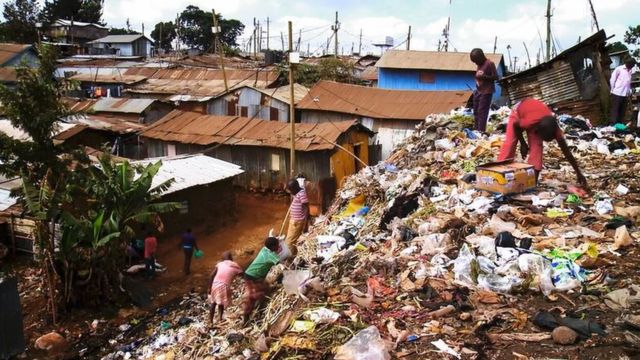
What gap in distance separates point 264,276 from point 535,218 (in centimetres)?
304

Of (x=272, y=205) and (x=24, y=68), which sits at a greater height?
(x=24, y=68)

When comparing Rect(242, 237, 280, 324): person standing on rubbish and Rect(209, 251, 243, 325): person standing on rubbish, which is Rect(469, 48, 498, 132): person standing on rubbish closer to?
Rect(242, 237, 280, 324): person standing on rubbish

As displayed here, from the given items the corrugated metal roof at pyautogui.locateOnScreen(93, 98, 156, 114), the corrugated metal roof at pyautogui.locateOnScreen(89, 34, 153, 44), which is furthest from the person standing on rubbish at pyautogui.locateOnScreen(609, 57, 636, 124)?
the corrugated metal roof at pyautogui.locateOnScreen(89, 34, 153, 44)


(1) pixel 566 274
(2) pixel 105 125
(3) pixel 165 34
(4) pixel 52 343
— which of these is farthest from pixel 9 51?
(1) pixel 566 274

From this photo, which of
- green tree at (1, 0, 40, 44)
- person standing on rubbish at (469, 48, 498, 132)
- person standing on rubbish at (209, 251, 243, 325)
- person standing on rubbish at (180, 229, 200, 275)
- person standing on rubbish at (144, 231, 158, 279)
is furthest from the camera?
green tree at (1, 0, 40, 44)

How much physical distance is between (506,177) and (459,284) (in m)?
2.01

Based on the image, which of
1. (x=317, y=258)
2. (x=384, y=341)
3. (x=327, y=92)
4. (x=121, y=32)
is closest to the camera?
(x=384, y=341)

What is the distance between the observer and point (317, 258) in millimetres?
6250

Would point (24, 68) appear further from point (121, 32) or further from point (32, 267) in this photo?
point (121, 32)

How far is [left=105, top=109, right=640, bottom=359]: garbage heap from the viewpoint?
3502 millimetres

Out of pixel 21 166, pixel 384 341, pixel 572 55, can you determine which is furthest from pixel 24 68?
pixel 572 55

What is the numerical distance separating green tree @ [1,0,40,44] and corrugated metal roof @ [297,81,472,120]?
32161mm

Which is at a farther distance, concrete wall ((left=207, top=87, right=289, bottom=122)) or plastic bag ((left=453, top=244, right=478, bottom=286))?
concrete wall ((left=207, top=87, right=289, bottom=122))

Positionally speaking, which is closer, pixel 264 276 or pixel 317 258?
pixel 264 276
